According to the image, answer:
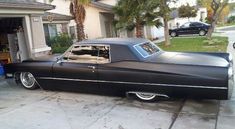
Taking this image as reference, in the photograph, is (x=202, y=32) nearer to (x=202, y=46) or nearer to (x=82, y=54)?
(x=202, y=46)

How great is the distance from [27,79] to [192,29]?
83.1ft

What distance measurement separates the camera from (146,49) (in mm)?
7703

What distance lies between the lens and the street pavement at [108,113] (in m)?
5.82

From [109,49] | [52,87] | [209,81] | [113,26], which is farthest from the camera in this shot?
[113,26]

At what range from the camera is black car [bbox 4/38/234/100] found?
20.6 ft

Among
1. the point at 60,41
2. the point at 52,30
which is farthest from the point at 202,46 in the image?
the point at 52,30

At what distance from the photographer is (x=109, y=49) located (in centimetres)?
746

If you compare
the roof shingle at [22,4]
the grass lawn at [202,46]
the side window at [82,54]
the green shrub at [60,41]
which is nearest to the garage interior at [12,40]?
the roof shingle at [22,4]

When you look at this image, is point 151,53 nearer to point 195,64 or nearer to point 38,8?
point 195,64

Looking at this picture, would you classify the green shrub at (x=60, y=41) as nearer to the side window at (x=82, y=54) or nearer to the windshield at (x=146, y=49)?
the side window at (x=82, y=54)

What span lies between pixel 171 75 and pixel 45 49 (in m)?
7.01

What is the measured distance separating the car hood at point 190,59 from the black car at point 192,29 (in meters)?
24.1

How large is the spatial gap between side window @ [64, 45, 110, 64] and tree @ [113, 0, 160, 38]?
531 inches

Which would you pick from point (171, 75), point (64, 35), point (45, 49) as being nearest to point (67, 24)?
point (64, 35)
